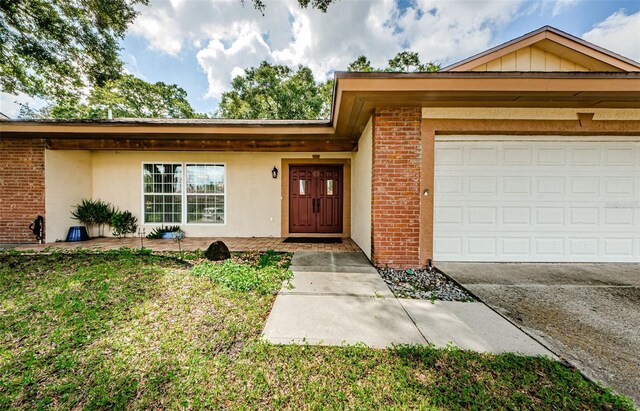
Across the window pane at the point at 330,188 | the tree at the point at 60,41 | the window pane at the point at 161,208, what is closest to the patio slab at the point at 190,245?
the window pane at the point at 161,208

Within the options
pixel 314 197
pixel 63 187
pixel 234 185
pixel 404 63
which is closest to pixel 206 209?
pixel 234 185

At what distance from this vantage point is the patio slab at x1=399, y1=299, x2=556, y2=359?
2055 millimetres

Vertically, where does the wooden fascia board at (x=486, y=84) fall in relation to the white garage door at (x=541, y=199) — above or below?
above

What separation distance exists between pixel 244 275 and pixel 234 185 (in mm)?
4348

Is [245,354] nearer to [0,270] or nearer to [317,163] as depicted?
[0,270]

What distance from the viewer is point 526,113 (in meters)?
4.18

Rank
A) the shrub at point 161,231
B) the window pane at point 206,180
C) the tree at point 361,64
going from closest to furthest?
the shrub at point 161,231
the window pane at point 206,180
the tree at point 361,64

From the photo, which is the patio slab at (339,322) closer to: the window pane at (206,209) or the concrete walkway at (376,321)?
the concrete walkway at (376,321)

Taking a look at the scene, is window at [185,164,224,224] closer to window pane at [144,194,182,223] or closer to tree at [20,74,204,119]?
window pane at [144,194,182,223]

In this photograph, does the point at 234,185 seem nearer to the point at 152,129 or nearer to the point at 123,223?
the point at 152,129

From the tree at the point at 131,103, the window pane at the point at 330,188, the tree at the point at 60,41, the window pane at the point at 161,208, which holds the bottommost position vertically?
the window pane at the point at 161,208

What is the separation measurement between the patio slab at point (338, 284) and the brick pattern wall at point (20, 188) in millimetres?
7292

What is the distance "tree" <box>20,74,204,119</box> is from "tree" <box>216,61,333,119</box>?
15.5ft

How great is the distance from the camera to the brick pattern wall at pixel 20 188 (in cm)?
598
